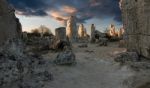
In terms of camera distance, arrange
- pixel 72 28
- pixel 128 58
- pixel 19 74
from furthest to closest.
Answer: pixel 72 28, pixel 128 58, pixel 19 74

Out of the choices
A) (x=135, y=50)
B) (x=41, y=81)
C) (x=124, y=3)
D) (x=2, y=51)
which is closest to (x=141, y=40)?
(x=135, y=50)

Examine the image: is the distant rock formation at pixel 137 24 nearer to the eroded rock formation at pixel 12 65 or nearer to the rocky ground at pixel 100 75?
the rocky ground at pixel 100 75

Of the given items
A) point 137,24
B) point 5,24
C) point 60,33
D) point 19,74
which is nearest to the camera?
point 19,74

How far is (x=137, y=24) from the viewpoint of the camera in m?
Result: 19.5

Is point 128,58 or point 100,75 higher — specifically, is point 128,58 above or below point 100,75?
above

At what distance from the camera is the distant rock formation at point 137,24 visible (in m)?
17.8

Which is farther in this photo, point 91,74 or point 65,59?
point 65,59

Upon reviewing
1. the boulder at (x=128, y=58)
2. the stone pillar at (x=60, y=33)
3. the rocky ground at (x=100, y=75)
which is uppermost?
the stone pillar at (x=60, y=33)

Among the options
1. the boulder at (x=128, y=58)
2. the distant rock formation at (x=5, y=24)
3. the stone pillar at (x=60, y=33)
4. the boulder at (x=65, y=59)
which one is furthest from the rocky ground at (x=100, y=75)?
the stone pillar at (x=60, y=33)

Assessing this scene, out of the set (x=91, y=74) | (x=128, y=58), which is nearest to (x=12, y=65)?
(x=91, y=74)

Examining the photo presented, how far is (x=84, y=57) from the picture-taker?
18938mm

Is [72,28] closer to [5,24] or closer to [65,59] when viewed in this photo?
[65,59]

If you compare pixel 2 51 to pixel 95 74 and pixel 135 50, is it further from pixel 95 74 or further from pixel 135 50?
pixel 135 50

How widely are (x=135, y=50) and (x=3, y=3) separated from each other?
10900 millimetres
